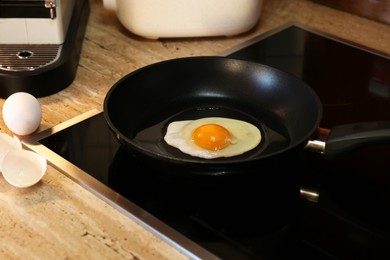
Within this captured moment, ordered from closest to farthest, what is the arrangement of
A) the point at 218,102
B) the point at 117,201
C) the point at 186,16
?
the point at 117,201 < the point at 218,102 < the point at 186,16

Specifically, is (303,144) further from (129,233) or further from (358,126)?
(129,233)

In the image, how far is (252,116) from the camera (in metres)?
1.02

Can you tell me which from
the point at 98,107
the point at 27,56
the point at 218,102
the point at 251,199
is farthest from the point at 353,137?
the point at 27,56

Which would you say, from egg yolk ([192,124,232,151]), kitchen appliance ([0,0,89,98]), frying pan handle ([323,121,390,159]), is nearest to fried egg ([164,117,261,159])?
egg yolk ([192,124,232,151])

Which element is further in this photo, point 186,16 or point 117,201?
point 186,16

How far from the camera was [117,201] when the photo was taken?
2.74 ft

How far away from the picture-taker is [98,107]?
3.49ft

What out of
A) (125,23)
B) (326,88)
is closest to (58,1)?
(125,23)

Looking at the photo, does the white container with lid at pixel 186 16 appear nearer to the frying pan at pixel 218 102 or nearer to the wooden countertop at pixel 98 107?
the wooden countertop at pixel 98 107

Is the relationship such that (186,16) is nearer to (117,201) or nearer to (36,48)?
(36,48)

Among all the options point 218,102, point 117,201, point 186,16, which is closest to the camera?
point 117,201

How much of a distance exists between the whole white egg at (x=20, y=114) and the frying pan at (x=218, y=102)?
0.38 ft

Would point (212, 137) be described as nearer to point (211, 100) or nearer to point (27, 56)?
point (211, 100)

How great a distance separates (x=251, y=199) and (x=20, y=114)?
0.36 m
